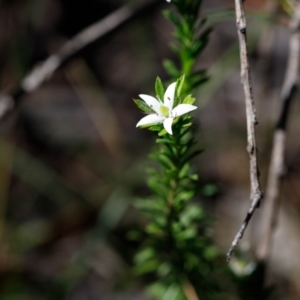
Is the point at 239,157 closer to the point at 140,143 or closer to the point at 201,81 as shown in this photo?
the point at 140,143

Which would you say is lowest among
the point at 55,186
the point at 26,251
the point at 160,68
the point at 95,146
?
the point at 26,251

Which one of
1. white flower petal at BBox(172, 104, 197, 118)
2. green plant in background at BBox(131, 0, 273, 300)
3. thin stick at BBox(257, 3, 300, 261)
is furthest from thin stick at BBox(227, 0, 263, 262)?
thin stick at BBox(257, 3, 300, 261)

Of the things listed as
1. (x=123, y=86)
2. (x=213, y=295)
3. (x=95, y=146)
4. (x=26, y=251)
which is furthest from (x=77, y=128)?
(x=213, y=295)

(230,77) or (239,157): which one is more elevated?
(230,77)

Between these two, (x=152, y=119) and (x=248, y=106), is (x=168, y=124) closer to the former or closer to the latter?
(x=152, y=119)

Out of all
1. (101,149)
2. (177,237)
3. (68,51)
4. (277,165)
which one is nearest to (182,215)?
(177,237)
